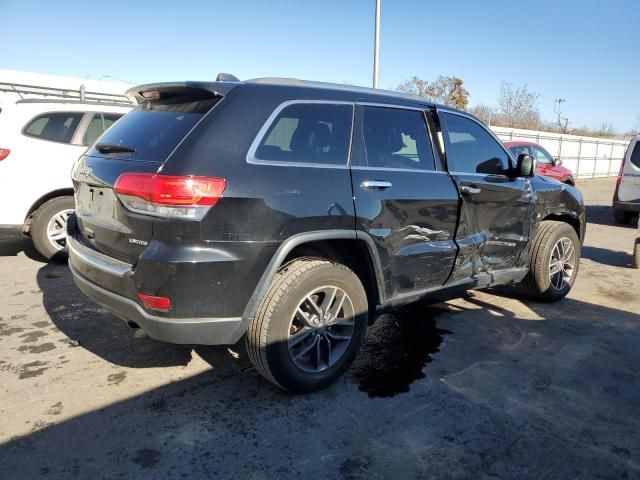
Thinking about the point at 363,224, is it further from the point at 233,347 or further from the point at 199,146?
the point at 233,347

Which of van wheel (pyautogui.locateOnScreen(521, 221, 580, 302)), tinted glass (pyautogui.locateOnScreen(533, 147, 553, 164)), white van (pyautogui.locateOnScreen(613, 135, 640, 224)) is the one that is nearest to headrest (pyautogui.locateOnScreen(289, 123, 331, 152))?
van wheel (pyautogui.locateOnScreen(521, 221, 580, 302))

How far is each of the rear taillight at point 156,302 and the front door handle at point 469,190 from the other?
7.80 ft

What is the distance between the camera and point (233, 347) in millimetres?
3863

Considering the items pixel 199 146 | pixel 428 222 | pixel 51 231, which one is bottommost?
pixel 51 231

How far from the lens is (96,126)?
6.38m

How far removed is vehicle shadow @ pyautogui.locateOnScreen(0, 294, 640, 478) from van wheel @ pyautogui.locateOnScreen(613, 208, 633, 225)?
8132 millimetres

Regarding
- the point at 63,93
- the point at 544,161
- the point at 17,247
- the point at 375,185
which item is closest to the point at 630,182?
the point at 544,161

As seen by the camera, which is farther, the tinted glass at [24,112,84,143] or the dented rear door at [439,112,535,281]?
the tinted glass at [24,112,84,143]

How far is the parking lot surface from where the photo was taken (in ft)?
8.16

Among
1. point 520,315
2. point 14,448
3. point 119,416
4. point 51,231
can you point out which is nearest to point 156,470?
point 119,416

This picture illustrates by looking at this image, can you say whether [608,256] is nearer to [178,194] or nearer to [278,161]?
[278,161]

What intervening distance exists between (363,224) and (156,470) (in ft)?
5.80

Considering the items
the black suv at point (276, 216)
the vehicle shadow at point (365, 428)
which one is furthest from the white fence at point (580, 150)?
the vehicle shadow at point (365, 428)

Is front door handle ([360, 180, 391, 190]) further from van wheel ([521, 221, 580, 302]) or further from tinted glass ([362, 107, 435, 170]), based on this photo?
van wheel ([521, 221, 580, 302])
